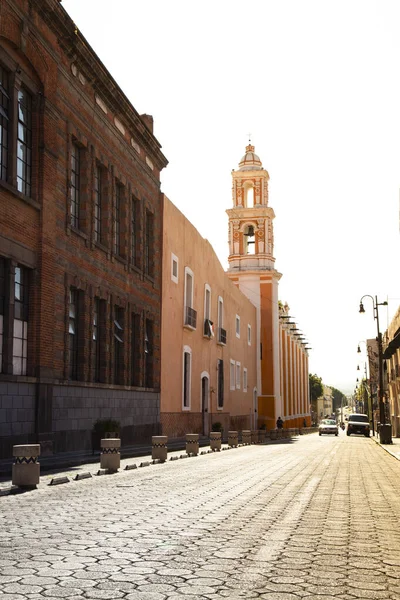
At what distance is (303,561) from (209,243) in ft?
132

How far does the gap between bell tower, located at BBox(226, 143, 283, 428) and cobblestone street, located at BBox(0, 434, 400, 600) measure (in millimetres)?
51925

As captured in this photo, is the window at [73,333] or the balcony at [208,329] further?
the balcony at [208,329]

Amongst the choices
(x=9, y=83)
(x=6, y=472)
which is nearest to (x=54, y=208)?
(x=9, y=83)

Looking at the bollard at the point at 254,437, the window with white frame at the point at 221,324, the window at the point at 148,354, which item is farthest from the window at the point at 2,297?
the window with white frame at the point at 221,324

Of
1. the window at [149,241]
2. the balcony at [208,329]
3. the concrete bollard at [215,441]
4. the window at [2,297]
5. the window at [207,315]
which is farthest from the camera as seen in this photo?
the window at [207,315]

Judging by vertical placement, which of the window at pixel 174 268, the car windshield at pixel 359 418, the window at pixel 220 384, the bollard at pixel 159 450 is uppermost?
the window at pixel 174 268

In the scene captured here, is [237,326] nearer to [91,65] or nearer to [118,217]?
[118,217]

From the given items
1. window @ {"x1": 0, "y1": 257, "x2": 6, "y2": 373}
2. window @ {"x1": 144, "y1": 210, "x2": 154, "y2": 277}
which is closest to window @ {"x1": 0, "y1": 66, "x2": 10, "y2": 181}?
window @ {"x1": 0, "y1": 257, "x2": 6, "y2": 373}

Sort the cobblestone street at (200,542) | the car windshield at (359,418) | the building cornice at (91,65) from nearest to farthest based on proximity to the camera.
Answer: the cobblestone street at (200,542)
the building cornice at (91,65)
the car windshield at (359,418)

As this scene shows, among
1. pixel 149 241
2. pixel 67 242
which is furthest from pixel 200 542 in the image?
pixel 149 241

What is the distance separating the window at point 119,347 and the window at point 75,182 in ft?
16.8

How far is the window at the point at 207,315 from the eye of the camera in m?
43.6

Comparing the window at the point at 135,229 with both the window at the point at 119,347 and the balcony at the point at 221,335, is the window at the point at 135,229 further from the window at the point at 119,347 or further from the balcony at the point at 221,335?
the balcony at the point at 221,335

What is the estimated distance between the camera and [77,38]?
23.5 meters
